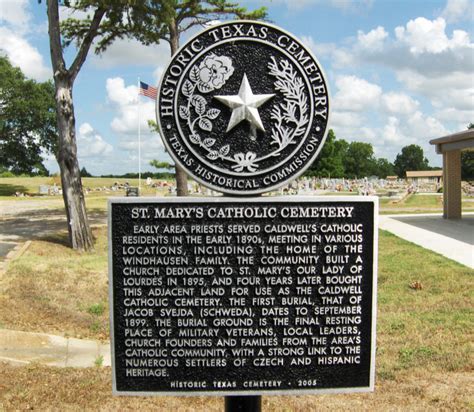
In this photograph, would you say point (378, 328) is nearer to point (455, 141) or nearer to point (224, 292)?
point (224, 292)

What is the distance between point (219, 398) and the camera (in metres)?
4.64

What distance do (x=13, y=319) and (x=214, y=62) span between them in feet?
20.4

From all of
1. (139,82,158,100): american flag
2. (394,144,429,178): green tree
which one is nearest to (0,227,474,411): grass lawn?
(139,82,158,100): american flag

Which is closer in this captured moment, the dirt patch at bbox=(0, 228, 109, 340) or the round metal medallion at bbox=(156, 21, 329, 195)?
the round metal medallion at bbox=(156, 21, 329, 195)

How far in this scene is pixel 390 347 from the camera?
599cm

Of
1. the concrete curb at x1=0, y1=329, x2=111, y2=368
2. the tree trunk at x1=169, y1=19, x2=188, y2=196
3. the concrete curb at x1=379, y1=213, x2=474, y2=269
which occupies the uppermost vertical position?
the tree trunk at x1=169, y1=19, x2=188, y2=196

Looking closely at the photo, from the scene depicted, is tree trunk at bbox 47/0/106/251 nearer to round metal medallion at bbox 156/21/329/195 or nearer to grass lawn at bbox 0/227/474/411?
grass lawn at bbox 0/227/474/411

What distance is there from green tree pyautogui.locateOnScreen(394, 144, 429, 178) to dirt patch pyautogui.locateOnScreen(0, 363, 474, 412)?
94.9 meters

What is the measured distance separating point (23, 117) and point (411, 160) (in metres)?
74.8

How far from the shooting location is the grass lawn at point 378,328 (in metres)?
4.46

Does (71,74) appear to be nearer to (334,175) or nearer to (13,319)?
(13,319)

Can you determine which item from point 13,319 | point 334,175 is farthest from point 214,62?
point 334,175

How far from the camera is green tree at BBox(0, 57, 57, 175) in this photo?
125 feet

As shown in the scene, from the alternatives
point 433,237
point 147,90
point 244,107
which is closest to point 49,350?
point 244,107
